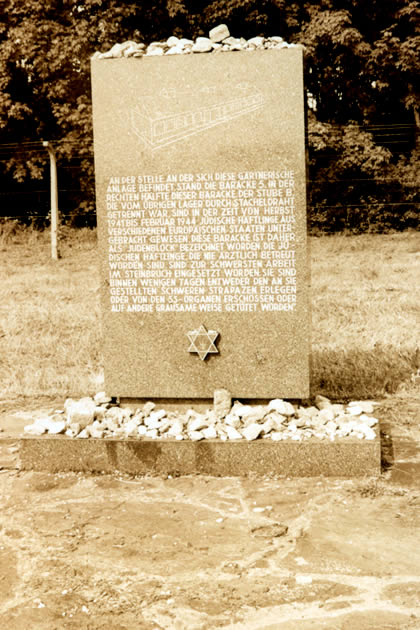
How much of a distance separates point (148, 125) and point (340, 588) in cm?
313

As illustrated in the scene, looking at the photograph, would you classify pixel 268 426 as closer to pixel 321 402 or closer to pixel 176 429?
pixel 176 429

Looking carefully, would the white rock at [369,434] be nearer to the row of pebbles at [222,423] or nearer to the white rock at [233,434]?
the row of pebbles at [222,423]

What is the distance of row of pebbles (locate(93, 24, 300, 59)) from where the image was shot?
16.6ft

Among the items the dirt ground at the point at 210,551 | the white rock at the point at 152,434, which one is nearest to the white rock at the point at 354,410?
the dirt ground at the point at 210,551

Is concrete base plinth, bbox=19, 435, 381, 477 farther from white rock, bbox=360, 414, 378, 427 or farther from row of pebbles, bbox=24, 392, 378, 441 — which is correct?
white rock, bbox=360, 414, 378, 427

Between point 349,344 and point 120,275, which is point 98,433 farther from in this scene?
point 349,344

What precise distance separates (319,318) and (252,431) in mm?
5058

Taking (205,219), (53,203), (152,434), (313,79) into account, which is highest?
(313,79)

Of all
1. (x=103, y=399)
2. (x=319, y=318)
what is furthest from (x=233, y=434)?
(x=319, y=318)

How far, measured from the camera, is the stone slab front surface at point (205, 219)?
502 cm

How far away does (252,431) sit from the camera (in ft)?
15.8

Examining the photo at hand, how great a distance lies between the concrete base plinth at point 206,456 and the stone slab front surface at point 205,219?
537 millimetres

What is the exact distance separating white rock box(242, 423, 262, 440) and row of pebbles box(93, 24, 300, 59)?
7.86ft

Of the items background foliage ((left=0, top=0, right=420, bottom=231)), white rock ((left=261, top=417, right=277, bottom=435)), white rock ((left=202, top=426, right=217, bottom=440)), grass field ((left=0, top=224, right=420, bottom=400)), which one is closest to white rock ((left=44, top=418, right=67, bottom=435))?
white rock ((left=202, top=426, right=217, bottom=440))
